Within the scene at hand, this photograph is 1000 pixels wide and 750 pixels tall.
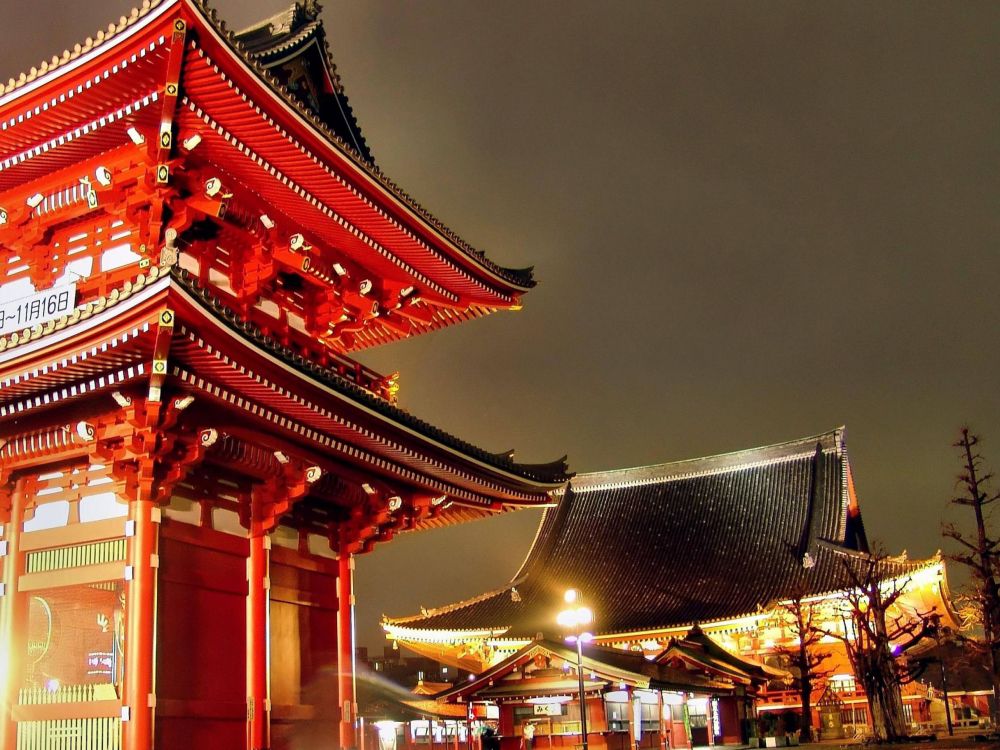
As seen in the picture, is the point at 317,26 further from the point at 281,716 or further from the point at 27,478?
the point at 281,716

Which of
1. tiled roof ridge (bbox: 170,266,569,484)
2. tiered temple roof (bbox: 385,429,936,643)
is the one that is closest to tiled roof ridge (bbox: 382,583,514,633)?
tiered temple roof (bbox: 385,429,936,643)

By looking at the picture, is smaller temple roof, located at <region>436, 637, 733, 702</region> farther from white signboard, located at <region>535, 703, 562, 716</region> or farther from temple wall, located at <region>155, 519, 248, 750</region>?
temple wall, located at <region>155, 519, 248, 750</region>

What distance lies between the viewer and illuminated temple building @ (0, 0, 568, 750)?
1402 centimetres

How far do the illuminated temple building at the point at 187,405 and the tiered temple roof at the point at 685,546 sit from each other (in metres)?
22.6

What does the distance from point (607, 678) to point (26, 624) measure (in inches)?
538

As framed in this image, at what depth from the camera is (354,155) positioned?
59.0 feet

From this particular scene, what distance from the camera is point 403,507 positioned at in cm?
2039

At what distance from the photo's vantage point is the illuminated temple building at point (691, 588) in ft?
94.0

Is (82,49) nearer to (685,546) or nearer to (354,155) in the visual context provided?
(354,155)

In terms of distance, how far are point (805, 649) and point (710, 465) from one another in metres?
19.2

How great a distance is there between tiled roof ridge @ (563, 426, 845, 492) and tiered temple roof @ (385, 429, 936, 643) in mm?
57

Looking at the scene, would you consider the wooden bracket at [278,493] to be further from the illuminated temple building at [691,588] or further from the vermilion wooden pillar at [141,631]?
the illuminated temple building at [691,588]

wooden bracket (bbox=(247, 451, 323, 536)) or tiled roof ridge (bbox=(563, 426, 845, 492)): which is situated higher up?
tiled roof ridge (bbox=(563, 426, 845, 492))

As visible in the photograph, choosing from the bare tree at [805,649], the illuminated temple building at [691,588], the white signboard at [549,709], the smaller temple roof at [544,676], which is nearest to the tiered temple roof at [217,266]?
the smaller temple roof at [544,676]
